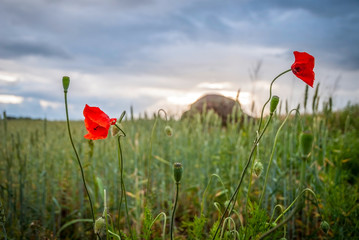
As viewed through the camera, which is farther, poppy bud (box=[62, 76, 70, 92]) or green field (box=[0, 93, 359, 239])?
green field (box=[0, 93, 359, 239])

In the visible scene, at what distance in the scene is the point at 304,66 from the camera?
973 millimetres

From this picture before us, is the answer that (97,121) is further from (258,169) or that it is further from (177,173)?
(258,169)

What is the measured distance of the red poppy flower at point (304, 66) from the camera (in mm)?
961

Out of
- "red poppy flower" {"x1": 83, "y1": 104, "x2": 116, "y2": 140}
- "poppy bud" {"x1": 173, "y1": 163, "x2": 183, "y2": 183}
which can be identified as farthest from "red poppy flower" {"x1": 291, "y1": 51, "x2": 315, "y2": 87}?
"red poppy flower" {"x1": 83, "y1": 104, "x2": 116, "y2": 140}

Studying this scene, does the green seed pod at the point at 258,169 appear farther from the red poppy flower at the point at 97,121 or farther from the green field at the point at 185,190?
the red poppy flower at the point at 97,121

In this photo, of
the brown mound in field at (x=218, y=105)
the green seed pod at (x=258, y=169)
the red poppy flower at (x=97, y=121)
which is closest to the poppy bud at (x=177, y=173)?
the red poppy flower at (x=97, y=121)

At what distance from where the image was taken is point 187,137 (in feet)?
11.3

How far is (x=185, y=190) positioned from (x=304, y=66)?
155cm

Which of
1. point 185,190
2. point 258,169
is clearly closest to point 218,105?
point 185,190

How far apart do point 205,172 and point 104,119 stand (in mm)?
1622

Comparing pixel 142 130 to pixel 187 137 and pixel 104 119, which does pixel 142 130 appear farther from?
pixel 104 119

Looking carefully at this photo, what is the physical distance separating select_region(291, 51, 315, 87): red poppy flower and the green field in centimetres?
37

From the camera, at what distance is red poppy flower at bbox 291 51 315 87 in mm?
961

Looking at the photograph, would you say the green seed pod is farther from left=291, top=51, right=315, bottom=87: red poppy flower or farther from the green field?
left=291, top=51, right=315, bottom=87: red poppy flower
